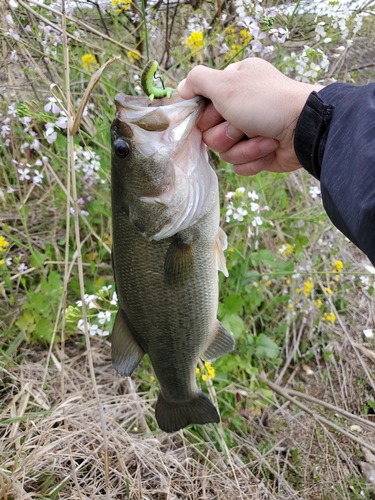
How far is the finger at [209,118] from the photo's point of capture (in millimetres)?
1592

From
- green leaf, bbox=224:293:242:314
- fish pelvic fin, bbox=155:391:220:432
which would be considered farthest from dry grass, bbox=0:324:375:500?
green leaf, bbox=224:293:242:314

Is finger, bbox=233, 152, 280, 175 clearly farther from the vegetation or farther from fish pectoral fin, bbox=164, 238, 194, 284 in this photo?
fish pectoral fin, bbox=164, 238, 194, 284

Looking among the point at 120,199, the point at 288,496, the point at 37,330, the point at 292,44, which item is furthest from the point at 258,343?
the point at 292,44

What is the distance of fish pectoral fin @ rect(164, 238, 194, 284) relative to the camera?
158 centimetres

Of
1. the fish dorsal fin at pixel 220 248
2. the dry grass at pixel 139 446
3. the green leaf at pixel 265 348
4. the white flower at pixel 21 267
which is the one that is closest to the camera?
Answer: the fish dorsal fin at pixel 220 248

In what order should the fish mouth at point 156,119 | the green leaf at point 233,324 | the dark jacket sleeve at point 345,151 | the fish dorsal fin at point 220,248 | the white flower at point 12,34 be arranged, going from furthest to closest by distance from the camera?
the green leaf at point 233,324 → the white flower at point 12,34 → the fish dorsal fin at point 220,248 → the fish mouth at point 156,119 → the dark jacket sleeve at point 345,151

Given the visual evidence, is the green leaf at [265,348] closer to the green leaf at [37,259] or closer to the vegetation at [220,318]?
the vegetation at [220,318]

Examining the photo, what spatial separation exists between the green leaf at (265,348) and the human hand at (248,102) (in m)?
1.53

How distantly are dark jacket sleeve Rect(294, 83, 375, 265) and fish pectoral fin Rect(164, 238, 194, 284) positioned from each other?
1.76 feet

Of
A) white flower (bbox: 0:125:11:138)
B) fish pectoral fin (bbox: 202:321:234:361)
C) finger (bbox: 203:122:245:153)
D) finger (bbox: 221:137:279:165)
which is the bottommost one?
fish pectoral fin (bbox: 202:321:234:361)

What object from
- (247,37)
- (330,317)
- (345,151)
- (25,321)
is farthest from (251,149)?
(25,321)

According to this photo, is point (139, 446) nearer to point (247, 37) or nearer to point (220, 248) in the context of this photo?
point (220, 248)

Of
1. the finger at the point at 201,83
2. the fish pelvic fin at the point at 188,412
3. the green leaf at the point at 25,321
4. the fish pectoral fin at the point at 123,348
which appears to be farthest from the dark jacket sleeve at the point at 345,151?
the green leaf at the point at 25,321

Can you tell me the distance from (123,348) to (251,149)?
100 cm
